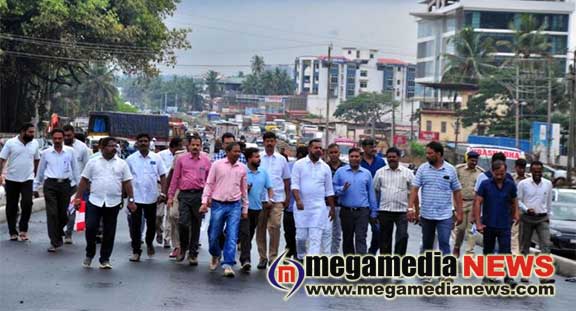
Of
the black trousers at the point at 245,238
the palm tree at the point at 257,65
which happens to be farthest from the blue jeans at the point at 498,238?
the palm tree at the point at 257,65

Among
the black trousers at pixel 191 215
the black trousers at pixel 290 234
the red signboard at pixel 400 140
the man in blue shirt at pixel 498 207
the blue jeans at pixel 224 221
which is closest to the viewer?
the man in blue shirt at pixel 498 207

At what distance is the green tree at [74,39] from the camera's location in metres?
47.4

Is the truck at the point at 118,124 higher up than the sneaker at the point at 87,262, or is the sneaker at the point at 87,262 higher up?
the truck at the point at 118,124

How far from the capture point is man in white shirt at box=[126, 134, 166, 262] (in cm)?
1473

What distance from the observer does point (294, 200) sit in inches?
569

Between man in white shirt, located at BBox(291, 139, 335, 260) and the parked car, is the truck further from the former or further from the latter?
man in white shirt, located at BBox(291, 139, 335, 260)

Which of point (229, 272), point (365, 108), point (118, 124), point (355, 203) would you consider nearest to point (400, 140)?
point (365, 108)

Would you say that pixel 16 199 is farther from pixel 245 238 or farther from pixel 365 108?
pixel 365 108

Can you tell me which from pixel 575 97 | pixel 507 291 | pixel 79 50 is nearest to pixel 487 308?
pixel 507 291

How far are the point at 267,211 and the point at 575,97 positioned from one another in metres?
29.2

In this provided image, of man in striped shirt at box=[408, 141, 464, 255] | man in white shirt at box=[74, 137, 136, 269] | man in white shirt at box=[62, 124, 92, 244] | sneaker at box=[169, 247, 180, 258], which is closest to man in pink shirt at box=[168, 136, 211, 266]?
sneaker at box=[169, 247, 180, 258]

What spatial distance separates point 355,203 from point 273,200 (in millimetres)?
1234

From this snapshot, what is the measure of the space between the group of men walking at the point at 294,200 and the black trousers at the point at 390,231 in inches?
0.6

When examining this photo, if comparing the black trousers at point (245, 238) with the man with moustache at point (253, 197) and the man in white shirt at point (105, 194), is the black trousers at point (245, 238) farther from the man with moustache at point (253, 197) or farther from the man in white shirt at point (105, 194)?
the man in white shirt at point (105, 194)
